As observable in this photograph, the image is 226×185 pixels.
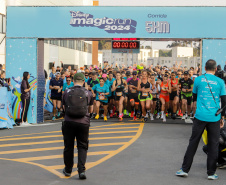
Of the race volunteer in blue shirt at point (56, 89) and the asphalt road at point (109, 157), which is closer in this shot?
the asphalt road at point (109, 157)

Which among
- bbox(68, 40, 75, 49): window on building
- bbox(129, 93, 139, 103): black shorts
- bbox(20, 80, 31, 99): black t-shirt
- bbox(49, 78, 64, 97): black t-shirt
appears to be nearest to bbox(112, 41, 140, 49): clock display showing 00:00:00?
bbox(129, 93, 139, 103): black shorts

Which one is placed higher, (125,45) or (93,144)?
(125,45)

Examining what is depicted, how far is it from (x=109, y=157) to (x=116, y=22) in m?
8.32

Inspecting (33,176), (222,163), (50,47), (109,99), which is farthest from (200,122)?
(50,47)

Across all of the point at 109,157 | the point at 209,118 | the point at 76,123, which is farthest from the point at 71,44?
the point at 209,118

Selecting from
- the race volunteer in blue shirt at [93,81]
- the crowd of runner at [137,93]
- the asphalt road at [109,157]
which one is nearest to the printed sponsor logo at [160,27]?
the crowd of runner at [137,93]

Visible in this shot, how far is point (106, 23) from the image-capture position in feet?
55.3

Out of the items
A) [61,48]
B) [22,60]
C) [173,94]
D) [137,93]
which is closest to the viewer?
[22,60]

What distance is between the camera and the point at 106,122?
1717cm

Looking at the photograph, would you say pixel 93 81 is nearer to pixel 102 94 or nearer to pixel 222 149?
pixel 102 94

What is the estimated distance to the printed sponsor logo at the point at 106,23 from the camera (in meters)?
16.8

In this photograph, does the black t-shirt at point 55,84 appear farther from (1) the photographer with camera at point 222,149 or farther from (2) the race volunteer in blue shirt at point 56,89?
(1) the photographer with camera at point 222,149

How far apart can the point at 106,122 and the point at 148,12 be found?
177 inches

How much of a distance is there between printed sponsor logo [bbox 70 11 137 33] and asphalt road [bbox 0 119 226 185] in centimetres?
394
